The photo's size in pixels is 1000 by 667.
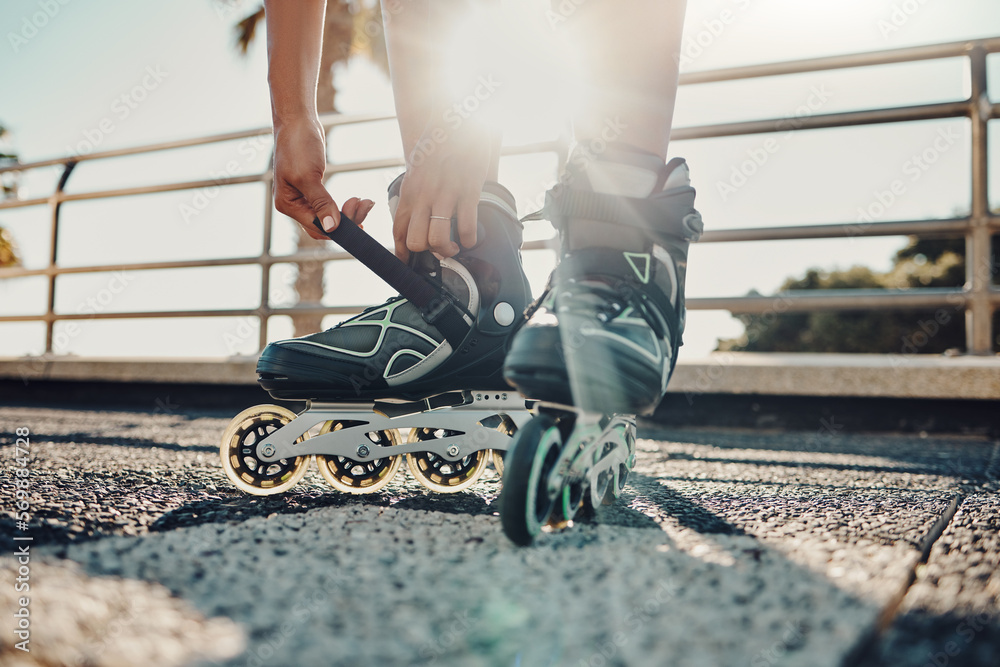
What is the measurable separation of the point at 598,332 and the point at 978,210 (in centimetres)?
226

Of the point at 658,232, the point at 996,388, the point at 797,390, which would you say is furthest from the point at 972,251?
the point at 658,232

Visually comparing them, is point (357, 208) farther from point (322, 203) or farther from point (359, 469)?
point (359, 469)

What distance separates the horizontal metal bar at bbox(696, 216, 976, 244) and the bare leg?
1702 mm

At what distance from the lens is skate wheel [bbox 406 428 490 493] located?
1.08 metres

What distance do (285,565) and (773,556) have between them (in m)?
0.49

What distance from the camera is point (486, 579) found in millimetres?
586

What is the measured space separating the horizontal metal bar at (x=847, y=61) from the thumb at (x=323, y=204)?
7.23 feet

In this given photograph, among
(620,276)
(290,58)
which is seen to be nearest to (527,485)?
(620,276)

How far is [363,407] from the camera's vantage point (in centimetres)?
110

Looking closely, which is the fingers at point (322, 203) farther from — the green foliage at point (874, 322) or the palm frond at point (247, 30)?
the green foliage at point (874, 322)

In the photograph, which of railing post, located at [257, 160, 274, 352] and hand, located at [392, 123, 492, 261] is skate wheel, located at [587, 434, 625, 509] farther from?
railing post, located at [257, 160, 274, 352]

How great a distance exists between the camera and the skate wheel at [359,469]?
3.52 feet

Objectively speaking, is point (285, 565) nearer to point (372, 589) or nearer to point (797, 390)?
point (372, 589)

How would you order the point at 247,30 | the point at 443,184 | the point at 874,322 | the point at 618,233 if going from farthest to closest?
the point at 874,322, the point at 247,30, the point at 443,184, the point at 618,233
